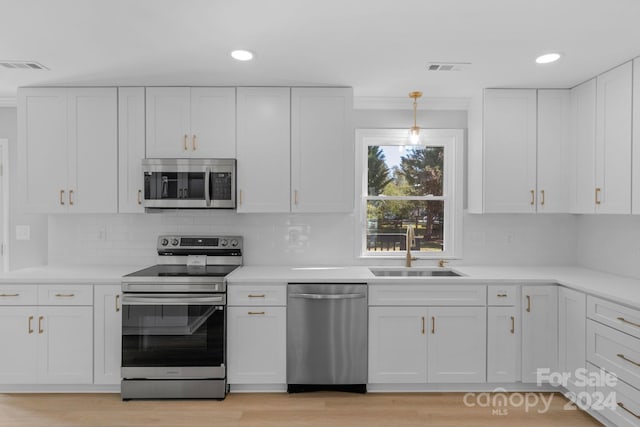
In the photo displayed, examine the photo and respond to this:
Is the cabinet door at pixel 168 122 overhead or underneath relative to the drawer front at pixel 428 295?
overhead

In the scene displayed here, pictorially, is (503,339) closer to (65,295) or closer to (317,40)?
(317,40)

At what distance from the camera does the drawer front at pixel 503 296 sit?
10.1 feet

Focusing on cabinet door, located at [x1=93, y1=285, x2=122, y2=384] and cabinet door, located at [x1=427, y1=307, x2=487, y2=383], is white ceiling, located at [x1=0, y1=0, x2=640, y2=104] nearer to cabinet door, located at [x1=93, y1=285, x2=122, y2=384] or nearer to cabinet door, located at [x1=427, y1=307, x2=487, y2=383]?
cabinet door, located at [x1=93, y1=285, x2=122, y2=384]

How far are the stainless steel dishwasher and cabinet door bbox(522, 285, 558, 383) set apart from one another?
48.0 inches

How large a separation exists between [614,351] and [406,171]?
2096 mm

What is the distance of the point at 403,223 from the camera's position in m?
3.87

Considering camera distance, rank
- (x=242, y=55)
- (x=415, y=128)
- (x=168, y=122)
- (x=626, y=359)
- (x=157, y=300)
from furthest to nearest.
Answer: (x=415, y=128), (x=168, y=122), (x=157, y=300), (x=242, y=55), (x=626, y=359)

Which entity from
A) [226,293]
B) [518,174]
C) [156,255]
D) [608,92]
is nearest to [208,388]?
[226,293]

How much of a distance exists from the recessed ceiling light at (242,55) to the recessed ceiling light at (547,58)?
6.30ft

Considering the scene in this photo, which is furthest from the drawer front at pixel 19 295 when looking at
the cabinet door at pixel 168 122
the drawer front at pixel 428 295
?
the drawer front at pixel 428 295

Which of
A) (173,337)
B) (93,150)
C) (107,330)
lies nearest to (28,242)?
(93,150)

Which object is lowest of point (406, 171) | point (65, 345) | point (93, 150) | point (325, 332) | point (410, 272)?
point (65, 345)

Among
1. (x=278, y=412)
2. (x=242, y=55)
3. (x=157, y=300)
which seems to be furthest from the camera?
(x=157, y=300)

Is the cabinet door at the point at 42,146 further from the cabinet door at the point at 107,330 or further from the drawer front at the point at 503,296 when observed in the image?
the drawer front at the point at 503,296
